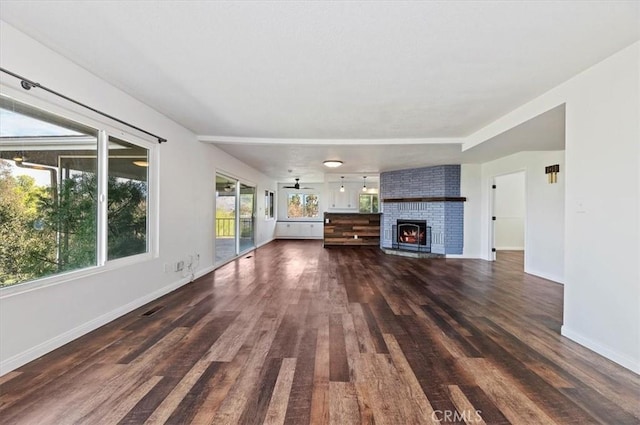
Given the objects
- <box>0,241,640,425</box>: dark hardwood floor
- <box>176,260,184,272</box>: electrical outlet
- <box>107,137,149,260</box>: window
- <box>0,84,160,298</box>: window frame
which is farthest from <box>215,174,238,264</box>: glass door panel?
<box>0,241,640,425</box>: dark hardwood floor

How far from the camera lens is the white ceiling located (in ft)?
5.90

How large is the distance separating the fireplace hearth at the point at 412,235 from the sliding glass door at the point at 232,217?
13.6 feet

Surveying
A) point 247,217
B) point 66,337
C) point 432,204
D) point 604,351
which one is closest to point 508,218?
point 432,204

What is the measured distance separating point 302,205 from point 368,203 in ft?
9.28

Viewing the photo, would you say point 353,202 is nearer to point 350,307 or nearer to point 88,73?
point 350,307

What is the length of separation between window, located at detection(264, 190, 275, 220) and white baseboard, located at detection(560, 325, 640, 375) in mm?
8282

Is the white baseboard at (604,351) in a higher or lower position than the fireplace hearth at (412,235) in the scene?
lower

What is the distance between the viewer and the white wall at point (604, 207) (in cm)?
212

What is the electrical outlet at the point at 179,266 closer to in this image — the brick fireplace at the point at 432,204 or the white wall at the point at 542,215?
the brick fireplace at the point at 432,204

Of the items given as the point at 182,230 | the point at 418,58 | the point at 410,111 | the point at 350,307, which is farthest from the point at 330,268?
the point at 418,58

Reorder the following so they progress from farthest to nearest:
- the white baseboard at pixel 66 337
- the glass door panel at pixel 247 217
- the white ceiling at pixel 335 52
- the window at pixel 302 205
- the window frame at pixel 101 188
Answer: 1. the window at pixel 302 205
2. the glass door panel at pixel 247 217
3. the window frame at pixel 101 188
4. the white baseboard at pixel 66 337
5. the white ceiling at pixel 335 52

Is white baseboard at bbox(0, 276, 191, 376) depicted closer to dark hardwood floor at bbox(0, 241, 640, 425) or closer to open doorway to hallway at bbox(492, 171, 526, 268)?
dark hardwood floor at bbox(0, 241, 640, 425)

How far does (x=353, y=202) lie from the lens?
34.1 ft

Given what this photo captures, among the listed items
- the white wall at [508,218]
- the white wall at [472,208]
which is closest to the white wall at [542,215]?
the white wall at [472,208]
